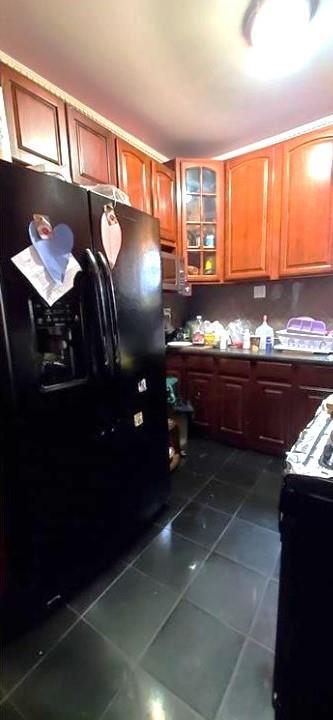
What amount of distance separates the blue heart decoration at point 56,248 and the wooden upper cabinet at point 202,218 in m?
1.61

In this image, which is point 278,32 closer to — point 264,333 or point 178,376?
point 264,333

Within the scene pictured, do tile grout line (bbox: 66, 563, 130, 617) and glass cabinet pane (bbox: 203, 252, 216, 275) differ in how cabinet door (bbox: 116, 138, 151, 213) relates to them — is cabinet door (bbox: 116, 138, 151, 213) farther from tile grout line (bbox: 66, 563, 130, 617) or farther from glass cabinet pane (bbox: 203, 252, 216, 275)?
tile grout line (bbox: 66, 563, 130, 617)

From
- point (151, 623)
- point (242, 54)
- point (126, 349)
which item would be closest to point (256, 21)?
point (242, 54)

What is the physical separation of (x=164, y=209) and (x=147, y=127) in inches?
21.0

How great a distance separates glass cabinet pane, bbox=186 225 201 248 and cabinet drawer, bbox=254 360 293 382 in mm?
1147

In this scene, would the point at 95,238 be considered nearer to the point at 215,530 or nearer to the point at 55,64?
the point at 55,64

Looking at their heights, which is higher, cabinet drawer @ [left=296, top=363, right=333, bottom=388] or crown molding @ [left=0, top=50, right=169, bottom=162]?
crown molding @ [left=0, top=50, right=169, bottom=162]

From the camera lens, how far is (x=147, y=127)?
216 cm

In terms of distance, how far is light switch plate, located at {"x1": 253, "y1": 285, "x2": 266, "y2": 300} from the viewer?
2717 mm

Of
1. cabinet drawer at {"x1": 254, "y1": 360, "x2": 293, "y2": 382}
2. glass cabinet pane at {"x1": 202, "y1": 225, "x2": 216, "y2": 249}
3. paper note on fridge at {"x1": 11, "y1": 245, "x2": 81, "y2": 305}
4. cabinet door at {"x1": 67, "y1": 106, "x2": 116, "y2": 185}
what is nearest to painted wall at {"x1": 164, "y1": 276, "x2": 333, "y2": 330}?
glass cabinet pane at {"x1": 202, "y1": 225, "x2": 216, "y2": 249}

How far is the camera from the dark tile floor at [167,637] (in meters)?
0.94

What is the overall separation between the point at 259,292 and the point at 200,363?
85cm

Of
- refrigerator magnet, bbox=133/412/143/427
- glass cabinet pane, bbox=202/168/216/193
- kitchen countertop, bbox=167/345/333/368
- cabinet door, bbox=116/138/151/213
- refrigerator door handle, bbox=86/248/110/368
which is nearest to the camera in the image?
refrigerator door handle, bbox=86/248/110/368

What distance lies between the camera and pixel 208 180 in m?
2.53
